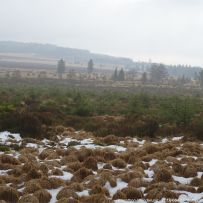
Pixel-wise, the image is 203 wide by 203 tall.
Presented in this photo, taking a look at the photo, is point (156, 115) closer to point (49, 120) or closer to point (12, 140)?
point (49, 120)

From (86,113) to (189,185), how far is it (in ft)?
50.3

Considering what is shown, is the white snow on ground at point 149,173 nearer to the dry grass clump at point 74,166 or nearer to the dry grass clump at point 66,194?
the dry grass clump at point 74,166

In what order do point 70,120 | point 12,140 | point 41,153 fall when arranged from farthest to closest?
point 70,120 → point 12,140 → point 41,153

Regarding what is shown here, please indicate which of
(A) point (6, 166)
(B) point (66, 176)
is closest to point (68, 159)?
(B) point (66, 176)

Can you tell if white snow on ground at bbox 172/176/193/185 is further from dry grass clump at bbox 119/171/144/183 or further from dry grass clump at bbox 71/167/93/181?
dry grass clump at bbox 71/167/93/181

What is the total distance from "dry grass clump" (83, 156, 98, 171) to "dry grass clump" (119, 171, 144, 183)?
50.9 inches

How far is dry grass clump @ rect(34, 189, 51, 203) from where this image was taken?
8.15 metres

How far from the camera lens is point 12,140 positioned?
1512 centimetres

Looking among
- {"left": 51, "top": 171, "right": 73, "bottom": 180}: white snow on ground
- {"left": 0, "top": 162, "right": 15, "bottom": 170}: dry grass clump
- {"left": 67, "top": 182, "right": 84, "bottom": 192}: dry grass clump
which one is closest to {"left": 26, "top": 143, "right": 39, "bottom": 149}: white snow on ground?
{"left": 0, "top": 162, "right": 15, "bottom": 170}: dry grass clump

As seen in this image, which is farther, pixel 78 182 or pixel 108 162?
pixel 108 162

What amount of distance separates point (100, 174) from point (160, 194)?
2.03 m

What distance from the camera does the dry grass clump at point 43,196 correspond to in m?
8.15

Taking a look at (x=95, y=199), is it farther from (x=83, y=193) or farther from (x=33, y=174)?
(x=33, y=174)

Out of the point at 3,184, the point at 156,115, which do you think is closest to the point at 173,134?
the point at 156,115
